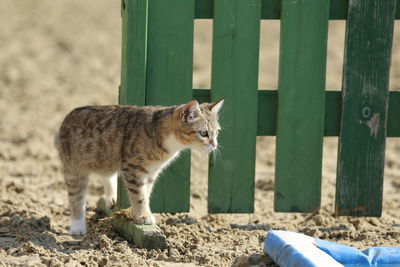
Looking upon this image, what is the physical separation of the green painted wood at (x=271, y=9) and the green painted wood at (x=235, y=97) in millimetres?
86

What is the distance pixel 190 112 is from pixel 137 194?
683mm

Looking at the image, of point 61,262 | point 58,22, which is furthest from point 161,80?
point 58,22

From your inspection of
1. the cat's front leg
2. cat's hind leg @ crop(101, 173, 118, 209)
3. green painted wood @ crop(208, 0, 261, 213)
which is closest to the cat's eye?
green painted wood @ crop(208, 0, 261, 213)

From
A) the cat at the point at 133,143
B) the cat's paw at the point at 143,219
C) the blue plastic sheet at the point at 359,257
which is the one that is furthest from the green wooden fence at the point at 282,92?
the blue plastic sheet at the point at 359,257

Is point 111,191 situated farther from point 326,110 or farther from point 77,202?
point 326,110

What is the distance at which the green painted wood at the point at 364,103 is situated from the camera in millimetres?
6023

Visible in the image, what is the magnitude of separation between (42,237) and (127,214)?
63 centimetres

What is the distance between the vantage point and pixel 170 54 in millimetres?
5973

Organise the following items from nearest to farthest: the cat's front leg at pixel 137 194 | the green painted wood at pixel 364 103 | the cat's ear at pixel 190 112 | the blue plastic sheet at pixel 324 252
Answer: the blue plastic sheet at pixel 324 252
the cat's ear at pixel 190 112
the cat's front leg at pixel 137 194
the green painted wood at pixel 364 103

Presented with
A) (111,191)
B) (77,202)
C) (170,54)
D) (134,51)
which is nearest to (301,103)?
(170,54)

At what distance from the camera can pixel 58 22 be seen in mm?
13406

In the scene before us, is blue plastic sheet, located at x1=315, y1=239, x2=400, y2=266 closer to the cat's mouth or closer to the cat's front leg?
the cat's mouth

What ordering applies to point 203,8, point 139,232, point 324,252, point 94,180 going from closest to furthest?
point 324,252
point 139,232
point 203,8
point 94,180

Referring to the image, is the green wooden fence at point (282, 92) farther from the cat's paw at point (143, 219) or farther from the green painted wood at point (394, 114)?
the cat's paw at point (143, 219)
